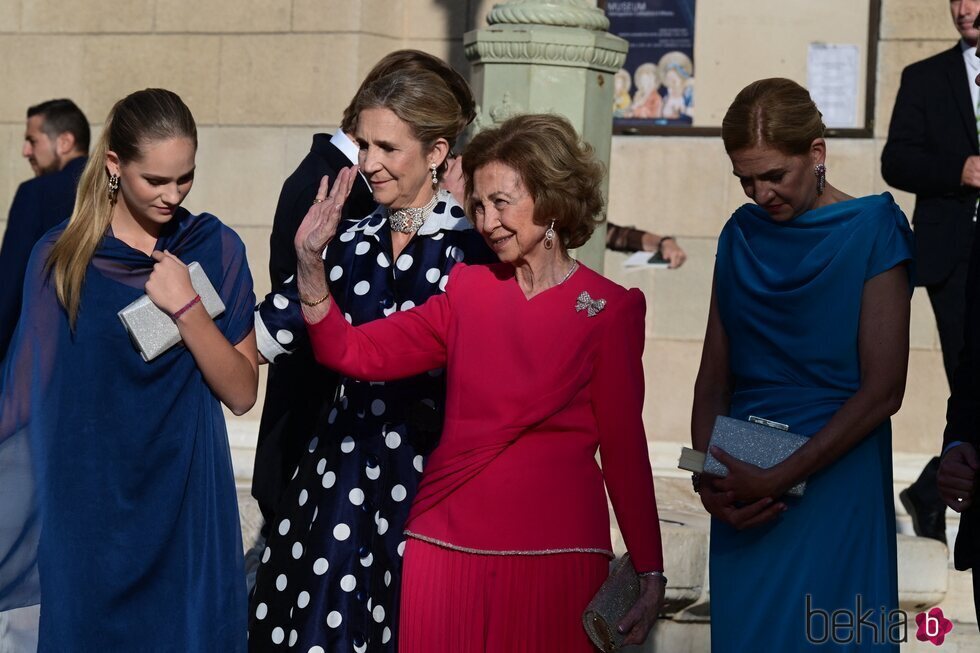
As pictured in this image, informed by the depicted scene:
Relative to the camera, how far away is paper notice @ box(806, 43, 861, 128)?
8734mm

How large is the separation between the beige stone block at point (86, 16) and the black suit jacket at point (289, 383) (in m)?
4.55

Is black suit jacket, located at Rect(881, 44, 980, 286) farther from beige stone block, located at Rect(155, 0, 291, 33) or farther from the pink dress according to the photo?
beige stone block, located at Rect(155, 0, 291, 33)

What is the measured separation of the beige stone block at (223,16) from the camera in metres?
9.07

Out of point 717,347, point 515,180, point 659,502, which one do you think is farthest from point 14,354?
point 659,502

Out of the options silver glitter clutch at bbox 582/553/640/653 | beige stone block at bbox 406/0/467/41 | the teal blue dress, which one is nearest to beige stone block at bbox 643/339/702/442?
beige stone block at bbox 406/0/467/41

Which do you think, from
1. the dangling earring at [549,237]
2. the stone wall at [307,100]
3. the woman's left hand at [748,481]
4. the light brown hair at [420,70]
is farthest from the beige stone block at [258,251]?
the woman's left hand at [748,481]

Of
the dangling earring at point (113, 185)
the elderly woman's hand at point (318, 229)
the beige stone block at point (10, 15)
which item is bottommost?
the elderly woman's hand at point (318, 229)

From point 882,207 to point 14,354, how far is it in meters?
2.10

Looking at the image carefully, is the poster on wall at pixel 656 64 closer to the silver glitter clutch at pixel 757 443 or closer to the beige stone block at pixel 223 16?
the beige stone block at pixel 223 16

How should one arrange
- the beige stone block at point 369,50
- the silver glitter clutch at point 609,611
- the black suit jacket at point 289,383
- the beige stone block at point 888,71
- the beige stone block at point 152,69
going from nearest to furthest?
the silver glitter clutch at point 609,611 < the black suit jacket at point 289,383 < the beige stone block at point 888,71 < the beige stone block at point 369,50 < the beige stone block at point 152,69

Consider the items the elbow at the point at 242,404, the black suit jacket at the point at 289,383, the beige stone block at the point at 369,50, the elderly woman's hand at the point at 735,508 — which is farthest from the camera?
the beige stone block at the point at 369,50

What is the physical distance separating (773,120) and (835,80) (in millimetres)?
5059

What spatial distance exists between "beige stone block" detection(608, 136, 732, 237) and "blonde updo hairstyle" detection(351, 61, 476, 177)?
4.71 meters

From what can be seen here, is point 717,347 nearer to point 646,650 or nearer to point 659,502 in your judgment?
point 646,650
